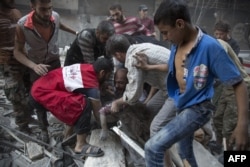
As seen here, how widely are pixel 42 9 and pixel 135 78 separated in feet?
5.21

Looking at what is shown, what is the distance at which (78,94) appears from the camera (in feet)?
11.7

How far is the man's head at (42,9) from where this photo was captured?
12.0 ft

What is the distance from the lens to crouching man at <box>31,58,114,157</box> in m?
3.52

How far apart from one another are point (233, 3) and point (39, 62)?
10202 mm

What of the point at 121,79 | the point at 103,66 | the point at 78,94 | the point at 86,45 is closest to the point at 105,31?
the point at 86,45

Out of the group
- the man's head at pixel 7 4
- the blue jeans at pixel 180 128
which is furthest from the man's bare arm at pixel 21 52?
the blue jeans at pixel 180 128

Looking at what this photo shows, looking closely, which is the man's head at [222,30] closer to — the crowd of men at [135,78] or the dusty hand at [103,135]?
the crowd of men at [135,78]

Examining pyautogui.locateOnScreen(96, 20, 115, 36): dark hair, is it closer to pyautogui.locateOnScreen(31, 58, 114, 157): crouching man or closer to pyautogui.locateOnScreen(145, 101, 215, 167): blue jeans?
pyautogui.locateOnScreen(31, 58, 114, 157): crouching man

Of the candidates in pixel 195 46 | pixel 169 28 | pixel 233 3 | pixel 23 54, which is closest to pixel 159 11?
pixel 169 28

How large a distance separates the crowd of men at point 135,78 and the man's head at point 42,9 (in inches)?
0.5

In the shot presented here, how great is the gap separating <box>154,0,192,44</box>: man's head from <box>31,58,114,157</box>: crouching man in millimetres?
1359

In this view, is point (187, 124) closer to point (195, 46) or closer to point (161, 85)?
point (195, 46)

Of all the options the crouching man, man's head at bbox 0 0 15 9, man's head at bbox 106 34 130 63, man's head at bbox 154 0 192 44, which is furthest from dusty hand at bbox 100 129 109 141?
man's head at bbox 0 0 15 9

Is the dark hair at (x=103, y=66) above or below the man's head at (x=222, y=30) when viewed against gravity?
below
